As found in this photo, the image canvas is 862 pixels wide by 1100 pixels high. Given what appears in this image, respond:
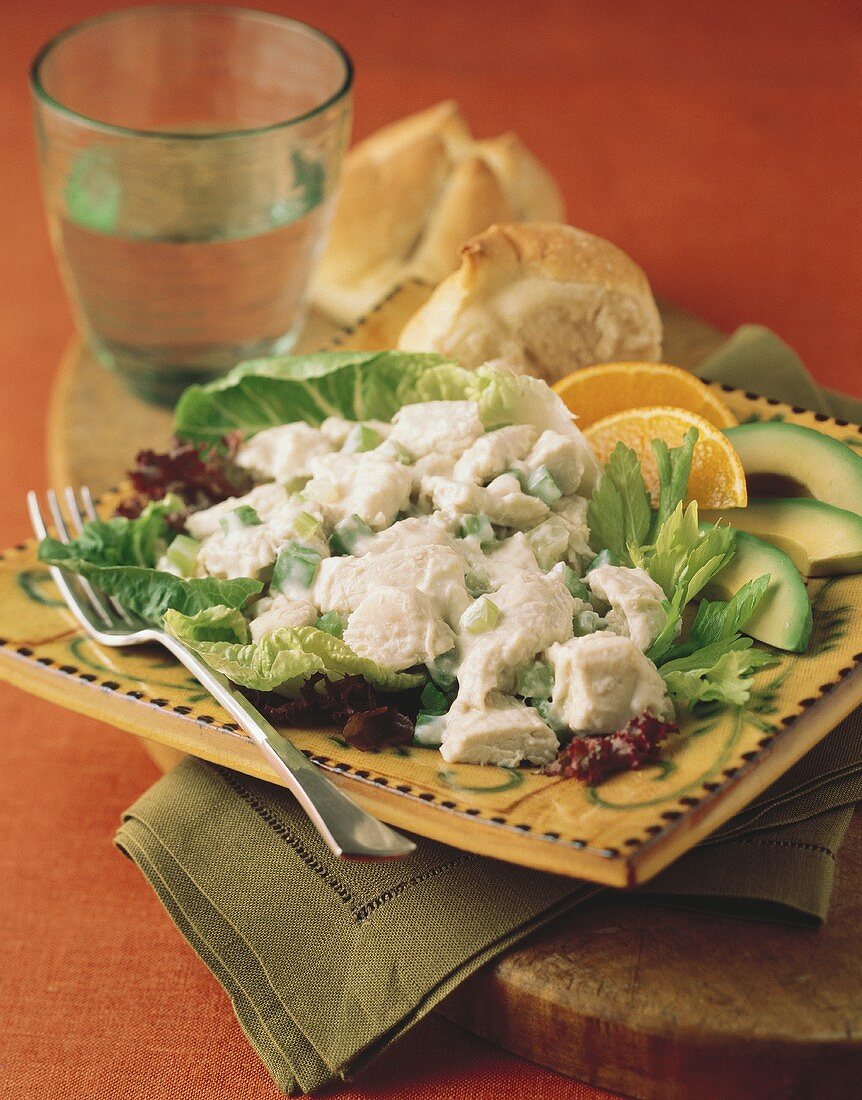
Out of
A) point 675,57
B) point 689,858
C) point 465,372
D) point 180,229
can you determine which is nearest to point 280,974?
point 689,858

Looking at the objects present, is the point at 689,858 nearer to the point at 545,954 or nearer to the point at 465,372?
the point at 545,954

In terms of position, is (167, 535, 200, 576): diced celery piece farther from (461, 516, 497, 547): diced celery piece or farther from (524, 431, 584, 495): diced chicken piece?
(524, 431, 584, 495): diced chicken piece

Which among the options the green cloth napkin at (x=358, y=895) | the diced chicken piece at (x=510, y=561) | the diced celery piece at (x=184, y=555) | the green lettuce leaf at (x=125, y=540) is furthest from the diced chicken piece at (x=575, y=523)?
the green lettuce leaf at (x=125, y=540)

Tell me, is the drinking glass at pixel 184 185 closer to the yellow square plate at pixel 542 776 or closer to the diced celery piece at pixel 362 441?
the diced celery piece at pixel 362 441

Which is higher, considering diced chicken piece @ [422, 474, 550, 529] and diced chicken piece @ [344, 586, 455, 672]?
diced chicken piece @ [422, 474, 550, 529]

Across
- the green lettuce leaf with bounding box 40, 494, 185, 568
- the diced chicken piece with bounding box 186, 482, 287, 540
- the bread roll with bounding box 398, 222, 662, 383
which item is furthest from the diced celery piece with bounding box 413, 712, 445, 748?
the bread roll with bounding box 398, 222, 662, 383

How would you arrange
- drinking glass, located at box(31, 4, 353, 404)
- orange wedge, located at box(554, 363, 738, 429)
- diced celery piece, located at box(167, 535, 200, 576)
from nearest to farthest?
diced celery piece, located at box(167, 535, 200, 576)
orange wedge, located at box(554, 363, 738, 429)
drinking glass, located at box(31, 4, 353, 404)
